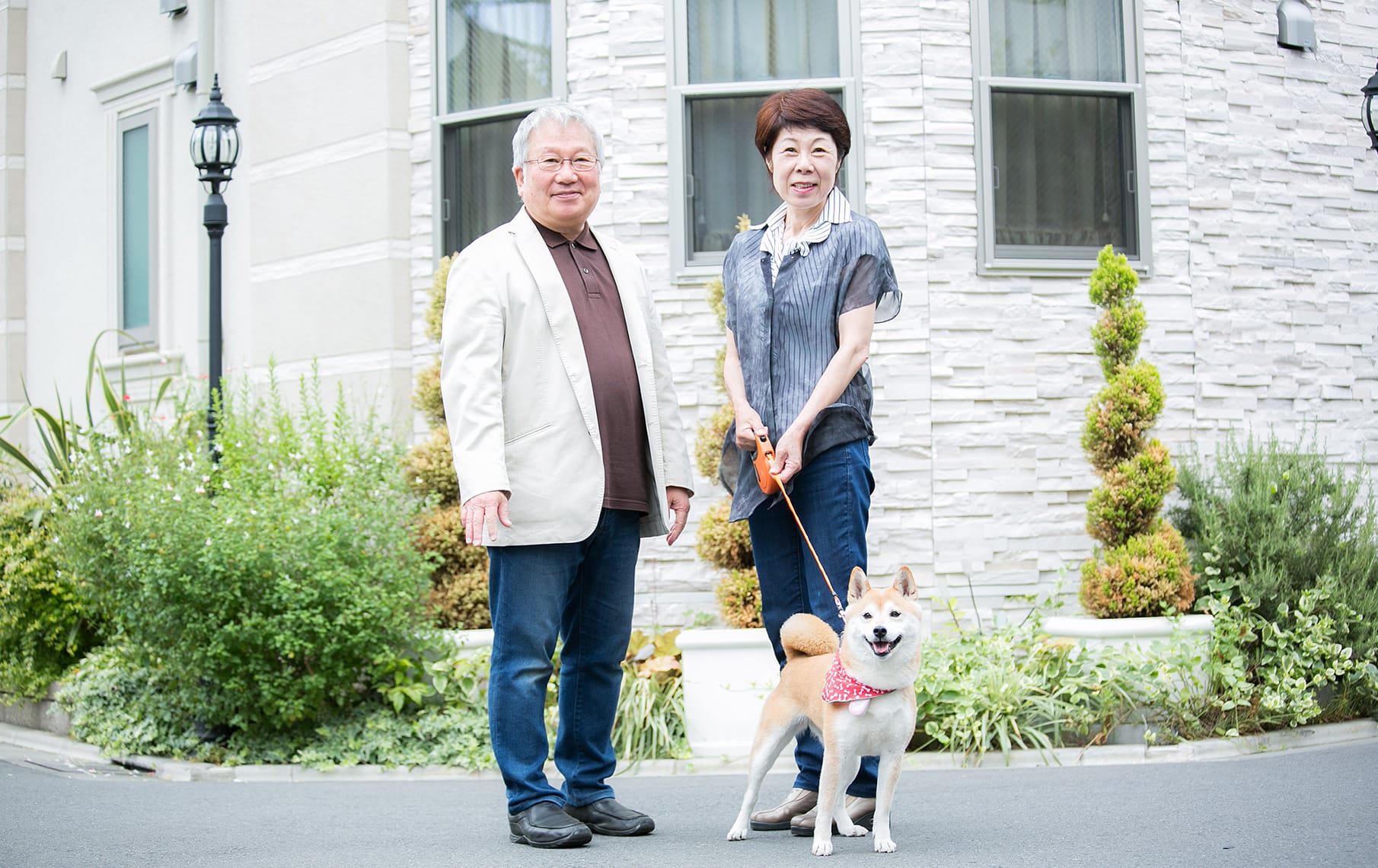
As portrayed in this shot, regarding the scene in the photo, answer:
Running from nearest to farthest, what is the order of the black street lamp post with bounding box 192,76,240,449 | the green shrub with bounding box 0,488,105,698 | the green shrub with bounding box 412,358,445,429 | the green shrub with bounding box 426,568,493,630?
the green shrub with bounding box 426,568,493,630
the green shrub with bounding box 0,488,105,698
the green shrub with bounding box 412,358,445,429
the black street lamp post with bounding box 192,76,240,449

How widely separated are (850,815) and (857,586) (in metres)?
0.76

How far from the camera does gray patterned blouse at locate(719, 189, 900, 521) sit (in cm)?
381

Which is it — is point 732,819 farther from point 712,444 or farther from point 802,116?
point 712,444

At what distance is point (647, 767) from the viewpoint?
5.66m

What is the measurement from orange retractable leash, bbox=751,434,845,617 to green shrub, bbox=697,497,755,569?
7.93ft

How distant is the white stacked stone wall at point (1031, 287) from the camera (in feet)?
22.2

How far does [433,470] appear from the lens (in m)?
6.80

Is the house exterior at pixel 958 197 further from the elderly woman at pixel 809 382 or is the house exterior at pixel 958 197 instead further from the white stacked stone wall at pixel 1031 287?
the elderly woman at pixel 809 382

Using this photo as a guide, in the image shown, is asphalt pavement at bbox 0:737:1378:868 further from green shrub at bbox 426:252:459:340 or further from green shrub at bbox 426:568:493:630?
green shrub at bbox 426:252:459:340

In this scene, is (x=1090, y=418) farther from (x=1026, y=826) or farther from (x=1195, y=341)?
(x=1026, y=826)

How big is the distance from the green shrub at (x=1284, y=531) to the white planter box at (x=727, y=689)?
215cm

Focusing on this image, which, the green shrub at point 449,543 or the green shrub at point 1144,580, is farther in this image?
the green shrub at point 449,543

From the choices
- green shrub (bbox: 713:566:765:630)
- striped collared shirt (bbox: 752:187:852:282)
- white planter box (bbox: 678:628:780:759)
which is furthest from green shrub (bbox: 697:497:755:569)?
striped collared shirt (bbox: 752:187:852:282)

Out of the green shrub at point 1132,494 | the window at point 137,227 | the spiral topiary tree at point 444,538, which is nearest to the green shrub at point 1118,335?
the green shrub at point 1132,494
